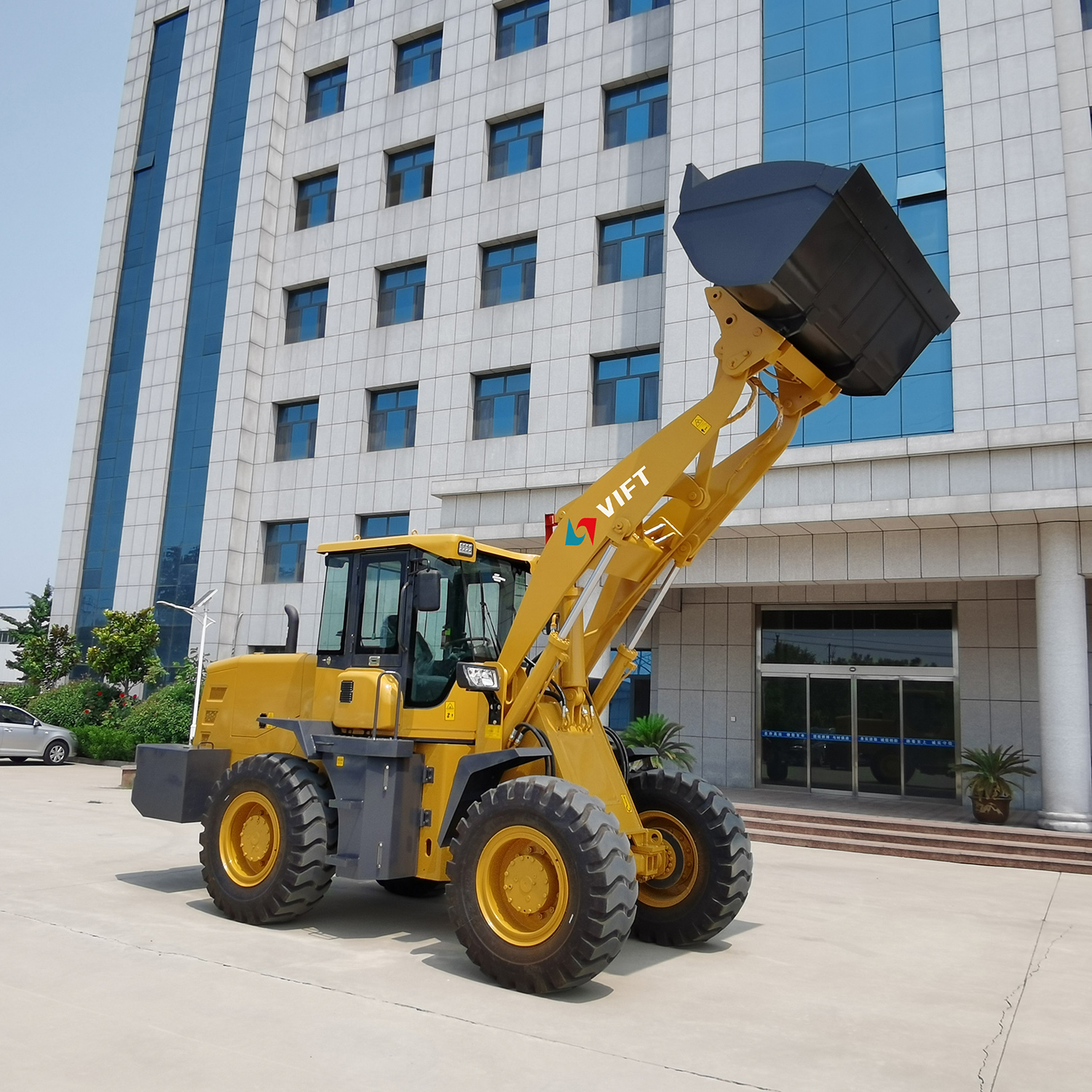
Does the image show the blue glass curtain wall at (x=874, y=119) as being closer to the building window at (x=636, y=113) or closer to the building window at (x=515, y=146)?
the building window at (x=636, y=113)

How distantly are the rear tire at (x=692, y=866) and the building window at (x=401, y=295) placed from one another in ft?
59.3

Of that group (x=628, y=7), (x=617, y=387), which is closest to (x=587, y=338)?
(x=617, y=387)

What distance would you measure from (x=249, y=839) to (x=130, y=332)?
25385 mm

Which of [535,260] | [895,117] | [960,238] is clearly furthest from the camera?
[535,260]

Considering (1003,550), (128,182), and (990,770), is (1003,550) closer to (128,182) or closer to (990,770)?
(990,770)

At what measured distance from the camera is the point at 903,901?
390 inches

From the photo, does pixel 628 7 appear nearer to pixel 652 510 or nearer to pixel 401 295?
pixel 401 295

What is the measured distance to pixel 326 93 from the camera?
2725cm

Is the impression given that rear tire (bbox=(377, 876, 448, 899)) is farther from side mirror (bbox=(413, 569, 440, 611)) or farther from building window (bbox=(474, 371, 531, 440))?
building window (bbox=(474, 371, 531, 440))

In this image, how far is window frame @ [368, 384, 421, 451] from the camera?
2306 cm

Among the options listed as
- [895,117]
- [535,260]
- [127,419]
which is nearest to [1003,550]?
[895,117]

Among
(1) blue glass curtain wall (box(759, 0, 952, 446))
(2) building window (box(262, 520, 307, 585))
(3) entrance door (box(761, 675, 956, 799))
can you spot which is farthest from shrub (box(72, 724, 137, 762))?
(1) blue glass curtain wall (box(759, 0, 952, 446))

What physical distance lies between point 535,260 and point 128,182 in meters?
16.3

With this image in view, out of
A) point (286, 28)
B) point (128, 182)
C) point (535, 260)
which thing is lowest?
point (535, 260)
